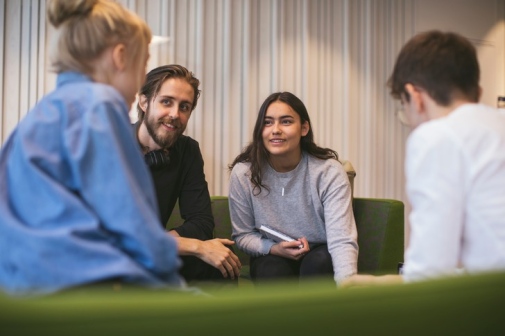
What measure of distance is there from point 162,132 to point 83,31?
1278mm

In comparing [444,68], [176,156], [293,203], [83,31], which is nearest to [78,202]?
[83,31]

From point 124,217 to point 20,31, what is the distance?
3.10 meters

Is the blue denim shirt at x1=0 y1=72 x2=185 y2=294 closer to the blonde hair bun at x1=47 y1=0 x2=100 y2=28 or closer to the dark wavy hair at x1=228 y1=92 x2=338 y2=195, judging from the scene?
the blonde hair bun at x1=47 y1=0 x2=100 y2=28

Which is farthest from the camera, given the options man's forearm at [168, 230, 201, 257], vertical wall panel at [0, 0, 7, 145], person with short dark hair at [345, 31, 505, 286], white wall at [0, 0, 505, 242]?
white wall at [0, 0, 505, 242]

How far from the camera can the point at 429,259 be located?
119cm

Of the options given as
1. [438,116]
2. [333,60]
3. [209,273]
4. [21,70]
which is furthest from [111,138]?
[333,60]

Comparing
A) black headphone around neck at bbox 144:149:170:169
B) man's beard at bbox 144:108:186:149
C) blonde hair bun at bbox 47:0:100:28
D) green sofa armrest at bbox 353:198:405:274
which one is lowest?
green sofa armrest at bbox 353:198:405:274

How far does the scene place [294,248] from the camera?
259 centimetres

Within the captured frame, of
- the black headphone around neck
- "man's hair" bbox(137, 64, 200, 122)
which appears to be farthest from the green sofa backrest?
"man's hair" bbox(137, 64, 200, 122)

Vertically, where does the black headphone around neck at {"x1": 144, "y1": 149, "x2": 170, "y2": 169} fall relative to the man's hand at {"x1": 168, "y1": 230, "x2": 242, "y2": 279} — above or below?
above

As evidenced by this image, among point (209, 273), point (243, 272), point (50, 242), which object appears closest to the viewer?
point (50, 242)

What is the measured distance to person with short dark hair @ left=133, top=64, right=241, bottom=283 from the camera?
2451 mm

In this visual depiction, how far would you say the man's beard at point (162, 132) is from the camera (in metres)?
2.52

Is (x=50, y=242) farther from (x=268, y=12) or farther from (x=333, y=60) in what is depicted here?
(x=333, y=60)
